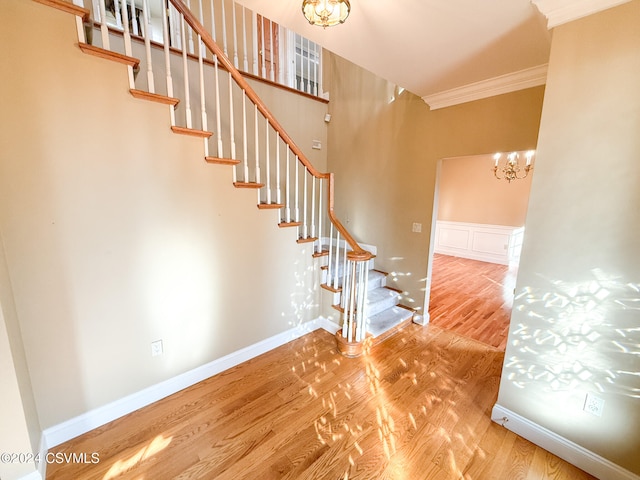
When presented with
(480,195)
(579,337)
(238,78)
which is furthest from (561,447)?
(480,195)

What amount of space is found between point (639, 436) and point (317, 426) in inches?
68.4

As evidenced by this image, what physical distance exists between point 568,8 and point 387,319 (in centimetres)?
277

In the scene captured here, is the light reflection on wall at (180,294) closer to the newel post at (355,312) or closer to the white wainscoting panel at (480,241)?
the newel post at (355,312)

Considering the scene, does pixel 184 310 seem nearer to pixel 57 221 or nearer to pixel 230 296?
pixel 230 296

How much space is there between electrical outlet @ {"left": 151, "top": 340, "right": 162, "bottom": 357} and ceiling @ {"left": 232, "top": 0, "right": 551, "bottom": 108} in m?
2.36

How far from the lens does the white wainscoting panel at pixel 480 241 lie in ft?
19.7

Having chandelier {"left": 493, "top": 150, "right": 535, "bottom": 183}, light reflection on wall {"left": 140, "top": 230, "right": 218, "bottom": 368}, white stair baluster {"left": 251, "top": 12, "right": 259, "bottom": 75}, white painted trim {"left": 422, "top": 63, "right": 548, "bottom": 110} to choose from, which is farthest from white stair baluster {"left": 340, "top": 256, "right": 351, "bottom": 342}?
chandelier {"left": 493, "top": 150, "right": 535, "bottom": 183}

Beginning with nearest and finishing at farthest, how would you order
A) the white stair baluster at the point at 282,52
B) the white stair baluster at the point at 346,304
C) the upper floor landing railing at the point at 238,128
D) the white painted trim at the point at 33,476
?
the white painted trim at the point at 33,476, the upper floor landing railing at the point at 238,128, the white stair baluster at the point at 346,304, the white stair baluster at the point at 282,52

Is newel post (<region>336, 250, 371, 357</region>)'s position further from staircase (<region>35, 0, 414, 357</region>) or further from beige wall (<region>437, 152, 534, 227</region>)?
beige wall (<region>437, 152, 534, 227</region>)

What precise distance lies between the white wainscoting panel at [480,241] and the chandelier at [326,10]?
6118 millimetres

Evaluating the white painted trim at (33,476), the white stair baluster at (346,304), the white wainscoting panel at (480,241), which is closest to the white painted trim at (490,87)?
the white stair baluster at (346,304)

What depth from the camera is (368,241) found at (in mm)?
3693

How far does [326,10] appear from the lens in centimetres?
138

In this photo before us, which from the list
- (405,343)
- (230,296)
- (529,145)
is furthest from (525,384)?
(230,296)
